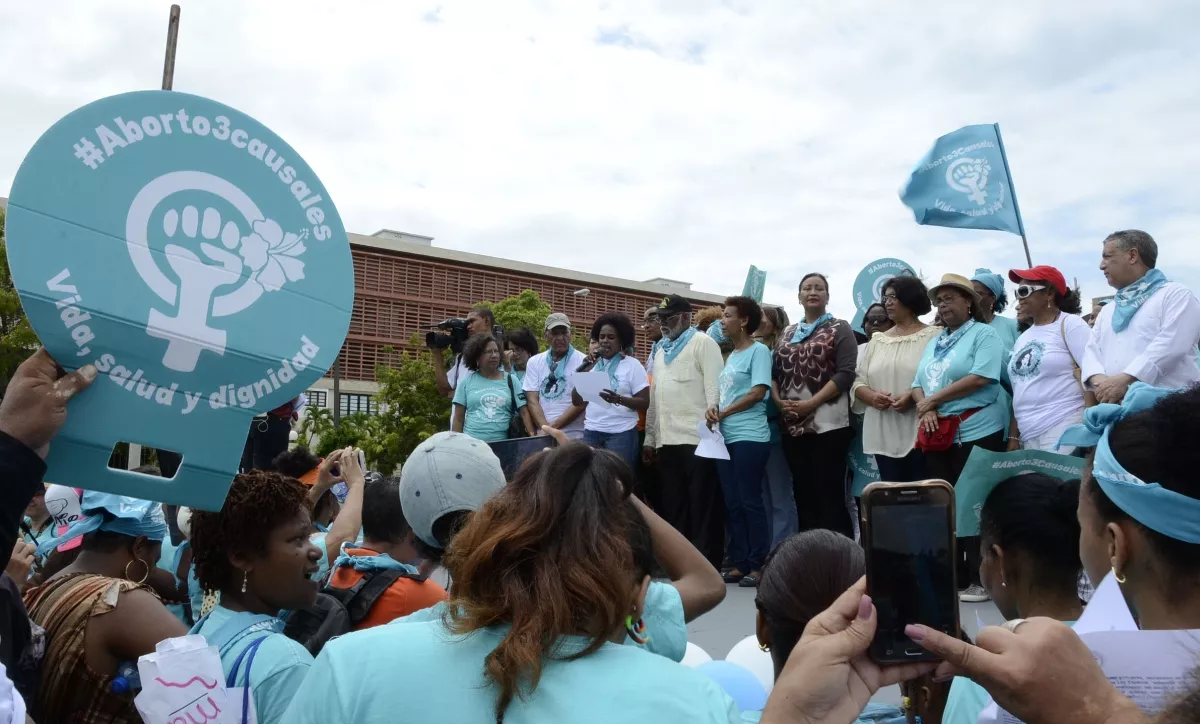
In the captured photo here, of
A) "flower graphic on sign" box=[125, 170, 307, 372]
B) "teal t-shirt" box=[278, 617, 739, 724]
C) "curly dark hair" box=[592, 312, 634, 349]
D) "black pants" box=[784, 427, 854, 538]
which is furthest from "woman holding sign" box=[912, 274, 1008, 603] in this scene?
"teal t-shirt" box=[278, 617, 739, 724]

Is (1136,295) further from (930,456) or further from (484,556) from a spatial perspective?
(484,556)

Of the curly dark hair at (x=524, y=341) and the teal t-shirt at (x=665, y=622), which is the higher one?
the curly dark hair at (x=524, y=341)

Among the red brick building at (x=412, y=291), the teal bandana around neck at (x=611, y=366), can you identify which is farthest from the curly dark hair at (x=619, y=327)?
the red brick building at (x=412, y=291)

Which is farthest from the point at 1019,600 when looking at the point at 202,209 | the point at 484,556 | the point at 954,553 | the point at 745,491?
the point at 745,491

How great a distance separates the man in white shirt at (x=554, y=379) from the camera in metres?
8.54

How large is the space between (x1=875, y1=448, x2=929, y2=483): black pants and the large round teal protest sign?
3.62m

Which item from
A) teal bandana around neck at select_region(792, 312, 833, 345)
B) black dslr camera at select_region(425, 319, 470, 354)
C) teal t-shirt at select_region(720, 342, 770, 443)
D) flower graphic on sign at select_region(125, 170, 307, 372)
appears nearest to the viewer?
flower graphic on sign at select_region(125, 170, 307, 372)

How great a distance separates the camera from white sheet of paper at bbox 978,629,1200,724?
1.53 m

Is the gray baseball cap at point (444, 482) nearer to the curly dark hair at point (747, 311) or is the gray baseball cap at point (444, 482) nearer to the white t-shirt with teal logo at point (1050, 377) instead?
the white t-shirt with teal logo at point (1050, 377)

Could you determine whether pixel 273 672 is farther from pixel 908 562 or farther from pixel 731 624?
pixel 731 624

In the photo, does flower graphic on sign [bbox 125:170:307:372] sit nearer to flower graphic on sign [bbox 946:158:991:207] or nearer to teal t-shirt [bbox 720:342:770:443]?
teal t-shirt [bbox 720:342:770:443]

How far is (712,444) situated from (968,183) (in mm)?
3235

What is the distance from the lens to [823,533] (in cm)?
237

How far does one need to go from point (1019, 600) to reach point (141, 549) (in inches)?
114
